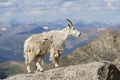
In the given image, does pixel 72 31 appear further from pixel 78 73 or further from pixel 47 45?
pixel 78 73

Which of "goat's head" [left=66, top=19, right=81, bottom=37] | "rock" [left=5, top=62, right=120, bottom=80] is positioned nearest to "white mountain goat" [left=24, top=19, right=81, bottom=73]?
"goat's head" [left=66, top=19, right=81, bottom=37]

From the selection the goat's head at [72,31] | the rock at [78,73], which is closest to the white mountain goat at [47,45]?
the goat's head at [72,31]

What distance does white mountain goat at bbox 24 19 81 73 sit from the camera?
23.6 metres

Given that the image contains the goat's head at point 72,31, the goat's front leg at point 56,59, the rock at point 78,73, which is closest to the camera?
the rock at point 78,73

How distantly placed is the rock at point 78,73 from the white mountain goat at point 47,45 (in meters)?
1.38

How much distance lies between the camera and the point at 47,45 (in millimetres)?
23734

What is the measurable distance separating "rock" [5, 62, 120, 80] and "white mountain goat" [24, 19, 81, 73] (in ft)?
4.52

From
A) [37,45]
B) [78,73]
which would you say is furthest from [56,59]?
[78,73]

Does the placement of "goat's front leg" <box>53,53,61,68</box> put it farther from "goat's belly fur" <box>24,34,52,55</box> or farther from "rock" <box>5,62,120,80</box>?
"rock" <box>5,62,120,80</box>

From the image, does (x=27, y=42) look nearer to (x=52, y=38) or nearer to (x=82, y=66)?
(x=52, y=38)

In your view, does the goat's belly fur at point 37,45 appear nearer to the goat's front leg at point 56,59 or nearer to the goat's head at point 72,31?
the goat's front leg at point 56,59

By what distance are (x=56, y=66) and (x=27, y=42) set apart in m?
2.33

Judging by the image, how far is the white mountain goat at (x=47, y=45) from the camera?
23.6m

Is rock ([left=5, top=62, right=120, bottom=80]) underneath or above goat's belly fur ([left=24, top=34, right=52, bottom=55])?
underneath
